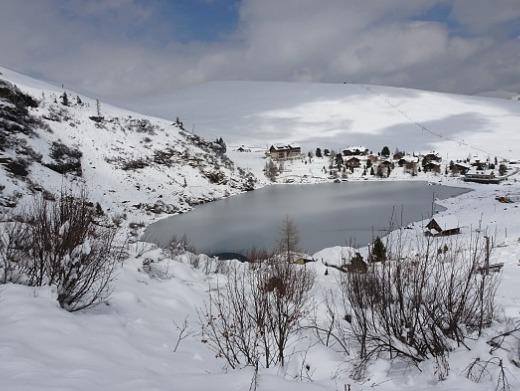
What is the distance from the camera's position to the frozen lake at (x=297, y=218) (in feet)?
120

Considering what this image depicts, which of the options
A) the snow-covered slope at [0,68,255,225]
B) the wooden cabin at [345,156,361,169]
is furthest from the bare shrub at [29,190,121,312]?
the wooden cabin at [345,156,361,169]

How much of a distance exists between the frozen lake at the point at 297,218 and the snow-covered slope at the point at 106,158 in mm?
6416

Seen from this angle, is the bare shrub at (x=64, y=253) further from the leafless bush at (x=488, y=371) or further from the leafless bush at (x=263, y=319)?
the leafless bush at (x=488, y=371)

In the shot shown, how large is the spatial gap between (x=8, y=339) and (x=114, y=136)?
74.6 metres

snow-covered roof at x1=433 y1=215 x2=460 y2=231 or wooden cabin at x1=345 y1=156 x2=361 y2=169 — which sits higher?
wooden cabin at x1=345 y1=156 x2=361 y2=169

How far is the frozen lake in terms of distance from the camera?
3672 centimetres

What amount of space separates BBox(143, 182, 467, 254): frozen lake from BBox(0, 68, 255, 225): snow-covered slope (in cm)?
642

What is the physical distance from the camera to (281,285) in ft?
21.5

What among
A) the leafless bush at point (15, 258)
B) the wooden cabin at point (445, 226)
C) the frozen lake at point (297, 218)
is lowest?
the frozen lake at point (297, 218)

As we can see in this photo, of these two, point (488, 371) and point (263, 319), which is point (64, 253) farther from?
point (488, 371)

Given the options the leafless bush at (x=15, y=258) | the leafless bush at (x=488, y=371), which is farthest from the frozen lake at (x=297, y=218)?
the leafless bush at (x=15, y=258)

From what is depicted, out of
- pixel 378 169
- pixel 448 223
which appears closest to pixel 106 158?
pixel 448 223

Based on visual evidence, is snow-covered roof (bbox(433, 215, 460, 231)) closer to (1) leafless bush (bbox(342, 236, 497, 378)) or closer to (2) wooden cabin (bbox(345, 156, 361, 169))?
(1) leafless bush (bbox(342, 236, 497, 378))

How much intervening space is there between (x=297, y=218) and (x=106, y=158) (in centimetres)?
3823
